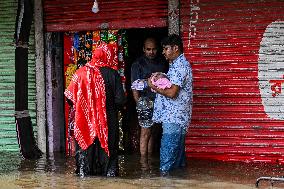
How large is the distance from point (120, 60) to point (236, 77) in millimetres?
2024

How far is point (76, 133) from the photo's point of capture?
7.39 m

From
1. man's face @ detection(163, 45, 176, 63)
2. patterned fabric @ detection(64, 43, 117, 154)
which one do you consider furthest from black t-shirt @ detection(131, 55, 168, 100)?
patterned fabric @ detection(64, 43, 117, 154)

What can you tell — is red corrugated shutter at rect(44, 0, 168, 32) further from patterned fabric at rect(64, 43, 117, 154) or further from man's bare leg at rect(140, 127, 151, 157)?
patterned fabric at rect(64, 43, 117, 154)

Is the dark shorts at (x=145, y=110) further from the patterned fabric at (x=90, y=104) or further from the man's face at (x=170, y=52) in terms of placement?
the patterned fabric at (x=90, y=104)

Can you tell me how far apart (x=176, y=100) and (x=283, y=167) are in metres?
1.85

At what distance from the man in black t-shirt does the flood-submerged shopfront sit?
43 cm

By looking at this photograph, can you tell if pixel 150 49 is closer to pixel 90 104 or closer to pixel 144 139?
pixel 144 139

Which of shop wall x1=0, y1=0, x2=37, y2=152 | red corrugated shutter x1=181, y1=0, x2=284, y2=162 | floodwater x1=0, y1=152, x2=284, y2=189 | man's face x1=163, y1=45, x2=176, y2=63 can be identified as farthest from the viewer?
shop wall x1=0, y1=0, x2=37, y2=152

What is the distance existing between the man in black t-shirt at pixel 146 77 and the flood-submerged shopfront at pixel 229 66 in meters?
0.43

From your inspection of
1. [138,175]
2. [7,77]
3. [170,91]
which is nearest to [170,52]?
[170,91]

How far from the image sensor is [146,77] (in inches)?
356

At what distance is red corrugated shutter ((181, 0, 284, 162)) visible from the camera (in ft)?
27.7

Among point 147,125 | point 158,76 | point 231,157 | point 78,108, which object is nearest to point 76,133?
point 78,108

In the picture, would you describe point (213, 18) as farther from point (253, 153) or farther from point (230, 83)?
point (253, 153)
